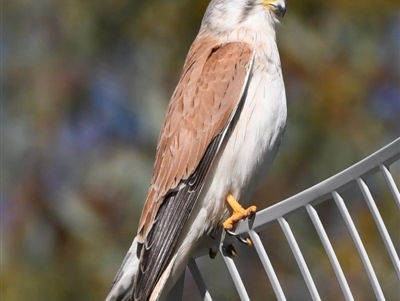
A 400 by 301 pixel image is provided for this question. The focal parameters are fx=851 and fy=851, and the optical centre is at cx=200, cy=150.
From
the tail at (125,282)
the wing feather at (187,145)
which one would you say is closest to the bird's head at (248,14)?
the wing feather at (187,145)

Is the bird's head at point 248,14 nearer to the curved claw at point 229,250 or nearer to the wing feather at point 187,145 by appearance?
the wing feather at point 187,145

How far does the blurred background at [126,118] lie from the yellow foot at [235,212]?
5.56ft

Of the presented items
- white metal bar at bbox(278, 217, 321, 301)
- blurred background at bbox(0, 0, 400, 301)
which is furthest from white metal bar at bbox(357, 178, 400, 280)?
blurred background at bbox(0, 0, 400, 301)

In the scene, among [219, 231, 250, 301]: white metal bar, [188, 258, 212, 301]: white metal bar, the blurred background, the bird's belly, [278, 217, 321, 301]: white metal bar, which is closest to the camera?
[278, 217, 321, 301]: white metal bar

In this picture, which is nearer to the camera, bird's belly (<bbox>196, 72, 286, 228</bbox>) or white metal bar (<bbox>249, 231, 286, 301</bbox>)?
white metal bar (<bbox>249, 231, 286, 301</bbox>)

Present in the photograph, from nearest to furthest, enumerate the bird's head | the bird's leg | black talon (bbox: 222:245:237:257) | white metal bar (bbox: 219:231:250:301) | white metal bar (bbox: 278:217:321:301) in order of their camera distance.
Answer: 1. white metal bar (bbox: 278:217:321:301)
2. white metal bar (bbox: 219:231:250:301)
3. black talon (bbox: 222:245:237:257)
4. the bird's leg
5. the bird's head

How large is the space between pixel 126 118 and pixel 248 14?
2.03 metres

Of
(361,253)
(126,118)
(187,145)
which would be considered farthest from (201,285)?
(126,118)

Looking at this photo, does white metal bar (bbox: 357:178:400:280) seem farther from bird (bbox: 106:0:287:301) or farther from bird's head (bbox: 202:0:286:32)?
bird's head (bbox: 202:0:286:32)

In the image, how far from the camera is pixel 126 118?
538 cm

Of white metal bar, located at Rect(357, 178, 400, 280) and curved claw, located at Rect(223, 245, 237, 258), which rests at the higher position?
white metal bar, located at Rect(357, 178, 400, 280)

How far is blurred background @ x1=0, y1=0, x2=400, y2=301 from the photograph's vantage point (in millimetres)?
4949

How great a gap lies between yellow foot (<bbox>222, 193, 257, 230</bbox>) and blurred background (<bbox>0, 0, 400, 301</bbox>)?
1.69 meters

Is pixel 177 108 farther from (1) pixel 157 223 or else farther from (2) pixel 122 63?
(2) pixel 122 63
